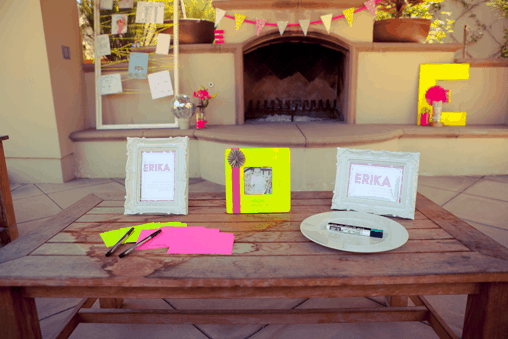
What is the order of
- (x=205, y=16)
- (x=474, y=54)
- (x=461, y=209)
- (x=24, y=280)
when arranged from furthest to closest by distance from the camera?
(x=474, y=54)
(x=205, y=16)
(x=461, y=209)
(x=24, y=280)

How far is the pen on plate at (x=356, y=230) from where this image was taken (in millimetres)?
798

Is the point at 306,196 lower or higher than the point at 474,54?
lower

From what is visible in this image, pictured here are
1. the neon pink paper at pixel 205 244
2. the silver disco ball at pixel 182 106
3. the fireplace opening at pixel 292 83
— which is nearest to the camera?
the neon pink paper at pixel 205 244

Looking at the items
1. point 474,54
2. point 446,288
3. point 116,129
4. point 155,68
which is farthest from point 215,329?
point 474,54

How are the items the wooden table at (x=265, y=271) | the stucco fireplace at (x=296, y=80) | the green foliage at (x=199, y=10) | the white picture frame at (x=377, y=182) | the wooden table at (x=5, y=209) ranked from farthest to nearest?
the green foliage at (x=199, y=10)
the stucco fireplace at (x=296, y=80)
the wooden table at (x=5, y=209)
the white picture frame at (x=377, y=182)
the wooden table at (x=265, y=271)

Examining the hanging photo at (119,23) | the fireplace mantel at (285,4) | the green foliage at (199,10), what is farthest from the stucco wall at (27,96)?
the fireplace mantel at (285,4)

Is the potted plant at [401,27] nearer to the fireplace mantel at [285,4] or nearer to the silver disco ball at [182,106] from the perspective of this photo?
the fireplace mantel at [285,4]

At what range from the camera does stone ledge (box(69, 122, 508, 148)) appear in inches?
94.0

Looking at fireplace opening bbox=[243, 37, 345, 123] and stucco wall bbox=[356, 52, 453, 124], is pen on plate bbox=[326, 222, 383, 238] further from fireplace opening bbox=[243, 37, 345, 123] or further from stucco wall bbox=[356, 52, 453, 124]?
fireplace opening bbox=[243, 37, 345, 123]

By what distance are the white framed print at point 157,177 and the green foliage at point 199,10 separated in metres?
2.92

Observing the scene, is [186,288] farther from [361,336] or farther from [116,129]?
[116,129]

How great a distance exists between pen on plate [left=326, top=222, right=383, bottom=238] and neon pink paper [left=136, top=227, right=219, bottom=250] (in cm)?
32

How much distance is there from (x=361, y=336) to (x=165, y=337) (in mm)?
707

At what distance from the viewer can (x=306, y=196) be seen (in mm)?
1159
